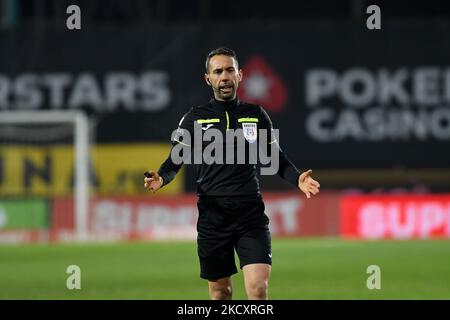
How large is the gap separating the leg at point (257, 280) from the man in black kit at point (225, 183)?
10 cm

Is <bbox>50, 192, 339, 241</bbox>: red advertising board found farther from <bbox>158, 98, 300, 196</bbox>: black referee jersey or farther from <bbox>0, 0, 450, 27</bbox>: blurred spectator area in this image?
<bbox>158, 98, 300, 196</bbox>: black referee jersey

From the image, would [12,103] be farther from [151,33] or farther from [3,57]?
[151,33]

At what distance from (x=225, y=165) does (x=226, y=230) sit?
493 millimetres

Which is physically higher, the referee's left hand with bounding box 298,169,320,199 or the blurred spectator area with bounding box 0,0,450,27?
the blurred spectator area with bounding box 0,0,450,27

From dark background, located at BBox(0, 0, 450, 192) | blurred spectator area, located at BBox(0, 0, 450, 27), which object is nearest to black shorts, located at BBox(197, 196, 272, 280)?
dark background, located at BBox(0, 0, 450, 192)

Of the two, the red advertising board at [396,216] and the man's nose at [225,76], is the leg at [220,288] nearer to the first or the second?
the man's nose at [225,76]

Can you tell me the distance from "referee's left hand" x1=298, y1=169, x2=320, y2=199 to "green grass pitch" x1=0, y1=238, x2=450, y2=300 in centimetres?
461

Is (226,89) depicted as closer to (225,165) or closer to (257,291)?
(225,165)

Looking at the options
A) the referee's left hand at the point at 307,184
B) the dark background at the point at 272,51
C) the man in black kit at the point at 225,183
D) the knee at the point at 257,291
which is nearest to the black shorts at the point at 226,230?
the man in black kit at the point at 225,183

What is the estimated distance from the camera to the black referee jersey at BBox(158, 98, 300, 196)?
9.03 meters

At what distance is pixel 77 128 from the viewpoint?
2770 centimetres

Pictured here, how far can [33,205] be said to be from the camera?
2744 centimetres

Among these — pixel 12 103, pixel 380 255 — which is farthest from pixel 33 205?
pixel 380 255
